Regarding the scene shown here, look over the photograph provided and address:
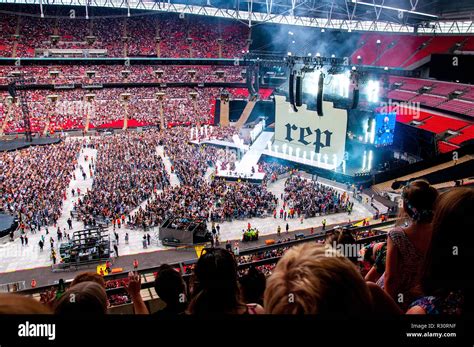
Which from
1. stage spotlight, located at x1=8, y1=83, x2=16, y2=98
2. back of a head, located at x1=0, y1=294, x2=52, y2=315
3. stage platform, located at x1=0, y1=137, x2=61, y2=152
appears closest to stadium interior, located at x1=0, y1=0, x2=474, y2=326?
back of a head, located at x1=0, y1=294, x2=52, y2=315

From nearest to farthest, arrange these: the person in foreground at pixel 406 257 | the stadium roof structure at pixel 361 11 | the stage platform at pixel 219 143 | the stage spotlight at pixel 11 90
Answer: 1. the person in foreground at pixel 406 257
2. the stadium roof structure at pixel 361 11
3. the stage spotlight at pixel 11 90
4. the stage platform at pixel 219 143

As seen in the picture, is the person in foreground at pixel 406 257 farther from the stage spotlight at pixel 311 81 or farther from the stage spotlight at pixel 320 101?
the stage spotlight at pixel 311 81

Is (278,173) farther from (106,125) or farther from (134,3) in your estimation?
(134,3)

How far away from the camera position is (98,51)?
47.9 m

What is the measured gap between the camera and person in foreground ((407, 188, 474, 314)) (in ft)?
6.22

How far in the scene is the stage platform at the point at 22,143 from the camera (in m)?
32.5

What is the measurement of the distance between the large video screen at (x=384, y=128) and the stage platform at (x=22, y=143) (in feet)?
83.8

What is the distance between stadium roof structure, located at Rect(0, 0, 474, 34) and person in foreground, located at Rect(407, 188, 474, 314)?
2953 centimetres

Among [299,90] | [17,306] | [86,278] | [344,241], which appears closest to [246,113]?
[299,90]

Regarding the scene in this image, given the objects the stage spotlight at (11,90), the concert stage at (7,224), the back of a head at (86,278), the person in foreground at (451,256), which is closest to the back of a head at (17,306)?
the person in foreground at (451,256)

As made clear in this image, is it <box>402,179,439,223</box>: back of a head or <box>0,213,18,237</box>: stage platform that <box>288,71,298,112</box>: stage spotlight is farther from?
<box>402,179,439,223</box>: back of a head

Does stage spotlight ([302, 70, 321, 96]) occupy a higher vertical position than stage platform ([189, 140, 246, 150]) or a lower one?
higher

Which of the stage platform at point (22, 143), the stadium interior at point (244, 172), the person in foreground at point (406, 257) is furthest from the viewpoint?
the stage platform at point (22, 143)

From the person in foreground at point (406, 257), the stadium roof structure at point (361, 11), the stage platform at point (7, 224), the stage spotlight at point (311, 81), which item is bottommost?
the stage platform at point (7, 224)
